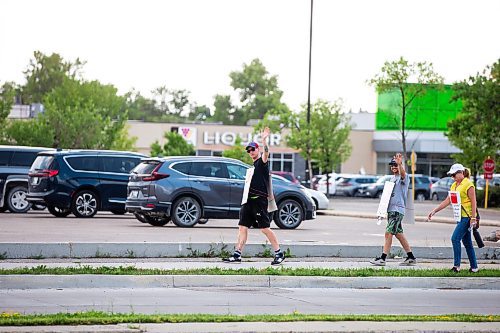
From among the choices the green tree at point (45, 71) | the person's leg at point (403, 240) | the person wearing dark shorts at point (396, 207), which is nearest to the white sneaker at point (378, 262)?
the person wearing dark shorts at point (396, 207)

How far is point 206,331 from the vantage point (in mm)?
9984

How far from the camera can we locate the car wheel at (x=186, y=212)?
81.2 feet

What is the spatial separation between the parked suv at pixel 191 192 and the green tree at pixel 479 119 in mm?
26201

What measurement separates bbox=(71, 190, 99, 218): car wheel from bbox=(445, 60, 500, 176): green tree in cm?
2691

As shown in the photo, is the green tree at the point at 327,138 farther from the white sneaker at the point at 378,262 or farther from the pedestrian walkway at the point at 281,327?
the pedestrian walkway at the point at 281,327

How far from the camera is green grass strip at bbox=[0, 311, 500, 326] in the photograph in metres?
10.3

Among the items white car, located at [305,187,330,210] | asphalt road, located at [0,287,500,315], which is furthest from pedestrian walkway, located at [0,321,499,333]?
white car, located at [305,187,330,210]

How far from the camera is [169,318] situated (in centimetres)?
1062

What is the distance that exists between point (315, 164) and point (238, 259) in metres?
49.2

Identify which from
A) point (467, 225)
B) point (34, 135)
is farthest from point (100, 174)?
point (34, 135)

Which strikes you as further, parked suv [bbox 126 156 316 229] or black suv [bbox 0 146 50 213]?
black suv [bbox 0 146 50 213]

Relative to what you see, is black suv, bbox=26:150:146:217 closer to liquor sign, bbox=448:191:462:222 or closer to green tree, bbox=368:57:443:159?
liquor sign, bbox=448:191:462:222

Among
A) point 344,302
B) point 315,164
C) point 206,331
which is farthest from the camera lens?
point 315,164

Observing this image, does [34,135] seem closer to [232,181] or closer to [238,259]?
[232,181]
